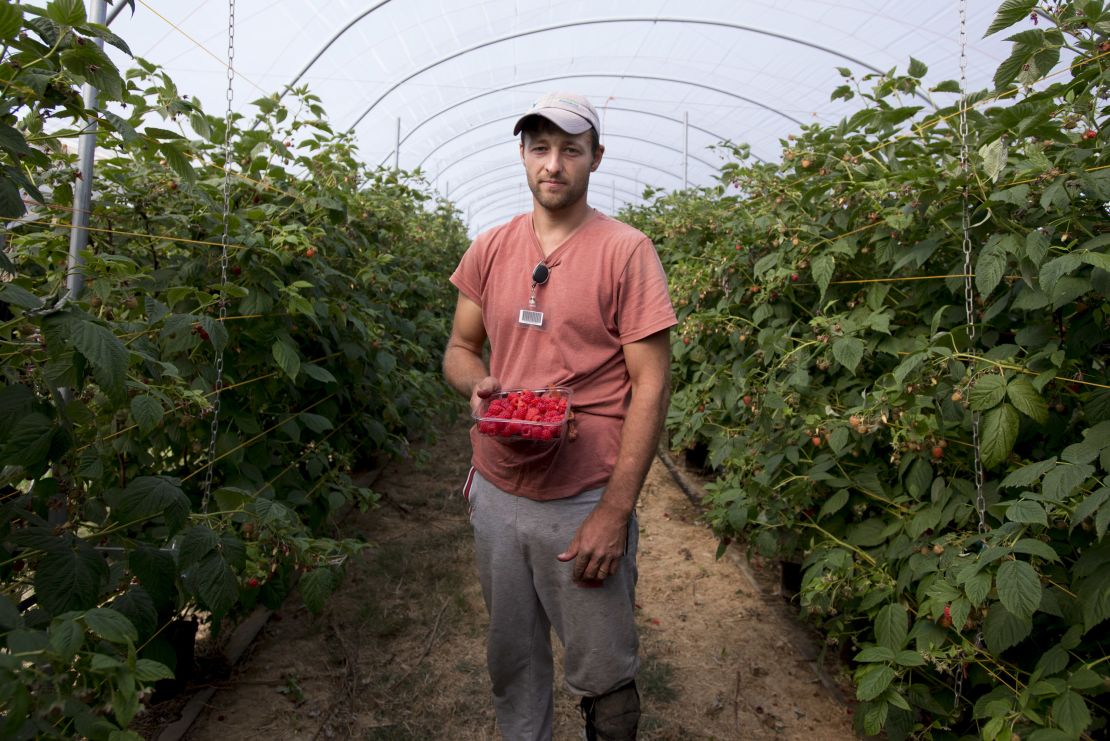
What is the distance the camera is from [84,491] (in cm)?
204

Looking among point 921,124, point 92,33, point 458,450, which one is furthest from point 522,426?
point 458,450

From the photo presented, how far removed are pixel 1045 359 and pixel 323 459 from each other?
2499 millimetres

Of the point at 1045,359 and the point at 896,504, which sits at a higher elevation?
the point at 1045,359

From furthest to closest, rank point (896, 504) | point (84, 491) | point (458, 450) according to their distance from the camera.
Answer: point (458, 450) < point (896, 504) < point (84, 491)

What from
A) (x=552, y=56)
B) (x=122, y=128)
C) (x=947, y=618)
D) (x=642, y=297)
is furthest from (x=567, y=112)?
(x=552, y=56)

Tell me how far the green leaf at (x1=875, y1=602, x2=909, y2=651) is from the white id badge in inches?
50.8

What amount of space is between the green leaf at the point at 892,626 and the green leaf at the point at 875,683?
0.11m

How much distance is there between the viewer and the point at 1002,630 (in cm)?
181

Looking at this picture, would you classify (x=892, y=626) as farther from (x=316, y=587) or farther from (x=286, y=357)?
(x=286, y=357)

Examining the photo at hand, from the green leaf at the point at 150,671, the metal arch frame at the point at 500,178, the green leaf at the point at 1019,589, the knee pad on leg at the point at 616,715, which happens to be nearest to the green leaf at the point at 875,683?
the green leaf at the point at 1019,589

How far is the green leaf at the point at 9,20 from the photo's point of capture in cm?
121

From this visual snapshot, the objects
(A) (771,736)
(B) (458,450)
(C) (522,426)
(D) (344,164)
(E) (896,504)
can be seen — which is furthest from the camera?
(B) (458,450)

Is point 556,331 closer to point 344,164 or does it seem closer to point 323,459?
point 323,459

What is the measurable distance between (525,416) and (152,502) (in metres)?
0.84
